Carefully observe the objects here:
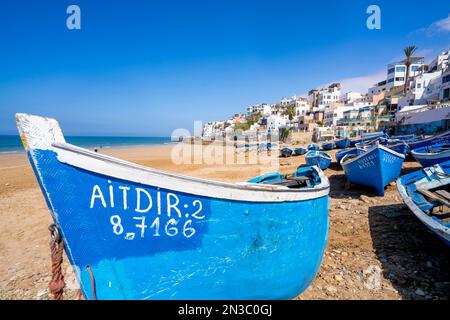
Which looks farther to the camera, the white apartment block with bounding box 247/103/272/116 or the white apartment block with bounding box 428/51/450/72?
the white apartment block with bounding box 247/103/272/116

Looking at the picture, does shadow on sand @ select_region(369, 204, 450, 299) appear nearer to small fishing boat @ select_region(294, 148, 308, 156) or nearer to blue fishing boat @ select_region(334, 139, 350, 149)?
small fishing boat @ select_region(294, 148, 308, 156)

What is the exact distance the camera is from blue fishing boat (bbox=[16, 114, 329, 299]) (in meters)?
1.87

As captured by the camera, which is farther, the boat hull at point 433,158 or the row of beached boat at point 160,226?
the boat hull at point 433,158

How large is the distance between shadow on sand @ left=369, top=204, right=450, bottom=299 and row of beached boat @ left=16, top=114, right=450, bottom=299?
2230mm

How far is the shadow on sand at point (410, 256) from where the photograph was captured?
337 centimetres

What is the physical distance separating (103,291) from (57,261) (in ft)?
1.77

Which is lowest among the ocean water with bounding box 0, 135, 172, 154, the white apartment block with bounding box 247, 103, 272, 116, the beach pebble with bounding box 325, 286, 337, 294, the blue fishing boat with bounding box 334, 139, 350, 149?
the ocean water with bounding box 0, 135, 172, 154

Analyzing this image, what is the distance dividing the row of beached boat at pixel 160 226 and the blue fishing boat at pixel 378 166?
19.1 feet

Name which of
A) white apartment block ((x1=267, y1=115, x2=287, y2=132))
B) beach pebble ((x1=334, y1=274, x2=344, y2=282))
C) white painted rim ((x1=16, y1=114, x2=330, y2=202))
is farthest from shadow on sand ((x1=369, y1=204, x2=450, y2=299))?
white apartment block ((x1=267, y1=115, x2=287, y2=132))

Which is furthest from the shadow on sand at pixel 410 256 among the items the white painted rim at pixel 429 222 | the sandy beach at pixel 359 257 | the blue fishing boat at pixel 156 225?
the blue fishing boat at pixel 156 225

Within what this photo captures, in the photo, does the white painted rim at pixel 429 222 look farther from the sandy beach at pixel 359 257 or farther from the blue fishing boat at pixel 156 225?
the blue fishing boat at pixel 156 225

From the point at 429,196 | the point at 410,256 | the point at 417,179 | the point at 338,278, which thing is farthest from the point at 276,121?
the point at 338,278
